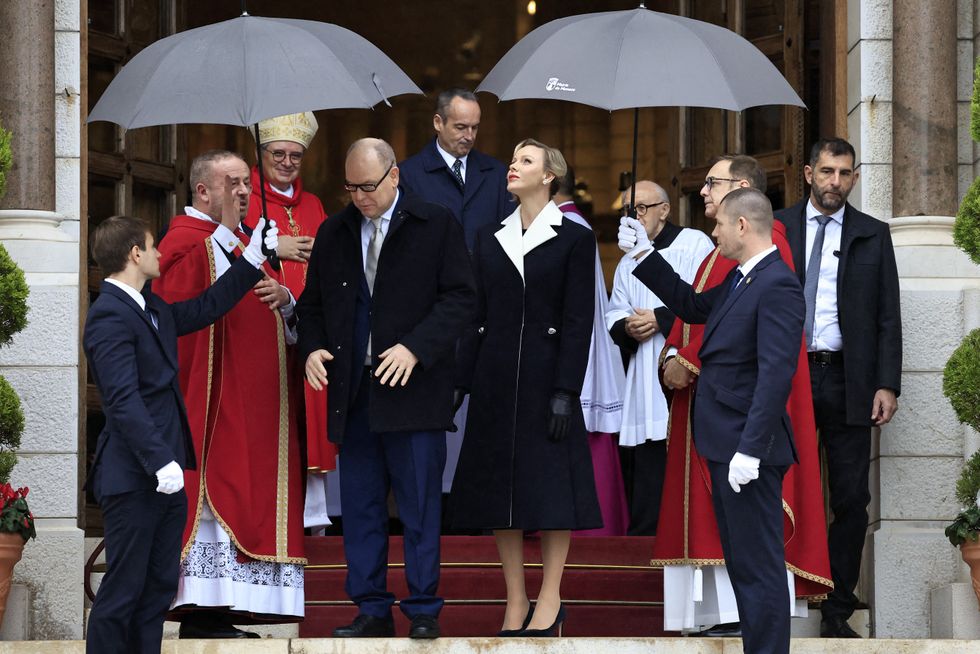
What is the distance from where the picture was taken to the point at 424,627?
23.2 ft

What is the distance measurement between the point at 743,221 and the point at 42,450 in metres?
3.28

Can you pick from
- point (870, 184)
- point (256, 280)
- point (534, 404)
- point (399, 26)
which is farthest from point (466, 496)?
point (399, 26)

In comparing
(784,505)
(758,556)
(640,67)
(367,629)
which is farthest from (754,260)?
(367,629)

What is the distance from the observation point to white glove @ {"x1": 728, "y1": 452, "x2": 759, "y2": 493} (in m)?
6.61

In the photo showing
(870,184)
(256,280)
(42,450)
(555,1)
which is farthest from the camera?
(555,1)

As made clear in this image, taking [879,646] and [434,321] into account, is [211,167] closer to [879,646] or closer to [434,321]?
[434,321]

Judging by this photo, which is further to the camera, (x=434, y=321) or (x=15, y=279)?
(x=15, y=279)

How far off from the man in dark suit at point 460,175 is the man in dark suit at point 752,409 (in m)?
2.36

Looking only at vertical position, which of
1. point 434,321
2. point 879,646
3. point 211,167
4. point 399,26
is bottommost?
point 879,646

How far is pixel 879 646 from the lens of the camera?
729 cm

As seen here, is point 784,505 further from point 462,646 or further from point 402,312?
point 402,312

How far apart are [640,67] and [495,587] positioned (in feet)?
7.66

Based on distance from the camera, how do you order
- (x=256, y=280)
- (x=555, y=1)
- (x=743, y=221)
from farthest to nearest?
(x=555, y=1)
(x=256, y=280)
(x=743, y=221)

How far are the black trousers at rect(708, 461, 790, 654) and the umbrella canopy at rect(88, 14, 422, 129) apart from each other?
75.3 inches
